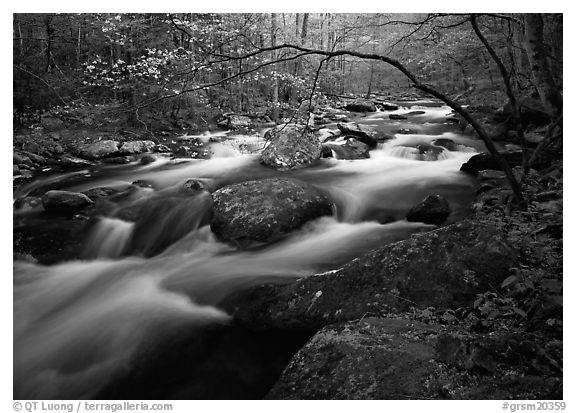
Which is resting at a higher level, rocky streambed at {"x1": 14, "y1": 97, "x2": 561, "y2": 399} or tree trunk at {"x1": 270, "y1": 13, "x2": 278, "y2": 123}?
tree trunk at {"x1": 270, "y1": 13, "x2": 278, "y2": 123}

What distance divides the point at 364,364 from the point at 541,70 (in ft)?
8.05

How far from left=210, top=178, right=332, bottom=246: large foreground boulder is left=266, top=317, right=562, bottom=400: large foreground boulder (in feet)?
6.14

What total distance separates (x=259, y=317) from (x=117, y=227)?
233 cm

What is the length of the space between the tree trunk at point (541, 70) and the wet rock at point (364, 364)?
194 cm

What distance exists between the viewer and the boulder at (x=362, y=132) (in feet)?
21.9

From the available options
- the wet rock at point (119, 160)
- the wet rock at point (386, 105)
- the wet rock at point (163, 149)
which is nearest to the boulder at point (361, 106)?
the wet rock at point (386, 105)

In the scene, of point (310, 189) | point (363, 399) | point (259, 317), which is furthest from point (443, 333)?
point (310, 189)

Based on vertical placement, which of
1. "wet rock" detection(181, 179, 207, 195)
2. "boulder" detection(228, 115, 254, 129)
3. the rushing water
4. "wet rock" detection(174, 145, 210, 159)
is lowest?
the rushing water

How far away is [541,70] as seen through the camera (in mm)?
2715

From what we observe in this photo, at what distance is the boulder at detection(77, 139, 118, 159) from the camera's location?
5957 millimetres

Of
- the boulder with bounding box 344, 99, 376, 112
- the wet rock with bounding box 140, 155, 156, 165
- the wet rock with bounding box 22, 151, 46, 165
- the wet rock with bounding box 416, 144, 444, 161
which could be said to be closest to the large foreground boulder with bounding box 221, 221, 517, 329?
the wet rock with bounding box 416, 144, 444, 161

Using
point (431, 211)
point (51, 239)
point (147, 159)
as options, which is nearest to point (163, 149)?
point (147, 159)

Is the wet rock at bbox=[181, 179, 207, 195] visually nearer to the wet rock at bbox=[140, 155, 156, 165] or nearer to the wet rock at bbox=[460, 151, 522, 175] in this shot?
the wet rock at bbox=[140, 155, 156, 165]

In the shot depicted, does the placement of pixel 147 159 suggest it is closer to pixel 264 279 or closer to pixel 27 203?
pixel 27 203
